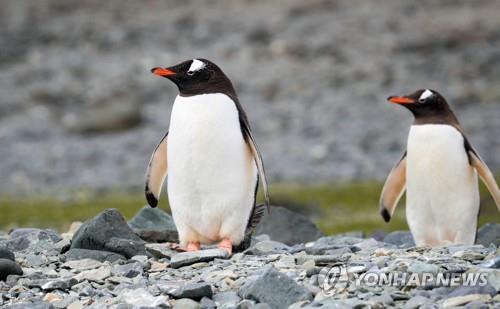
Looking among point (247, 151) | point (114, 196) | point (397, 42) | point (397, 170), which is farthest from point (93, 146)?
point (247, 151)

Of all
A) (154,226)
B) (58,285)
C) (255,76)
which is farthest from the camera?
(255,76)

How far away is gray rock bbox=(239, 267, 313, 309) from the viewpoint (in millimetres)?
6219

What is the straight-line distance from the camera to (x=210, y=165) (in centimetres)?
783

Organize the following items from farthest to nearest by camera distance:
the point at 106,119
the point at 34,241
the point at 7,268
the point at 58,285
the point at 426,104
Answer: the point at 106,119 → the point at 426,104 → the point at 34,241 → the point at 7,268 → the point at 58,285

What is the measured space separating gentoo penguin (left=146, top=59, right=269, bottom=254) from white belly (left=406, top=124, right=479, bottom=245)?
2224 mm

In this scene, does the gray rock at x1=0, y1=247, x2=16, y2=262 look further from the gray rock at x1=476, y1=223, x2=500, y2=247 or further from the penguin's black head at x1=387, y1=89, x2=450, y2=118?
the penguin's black head at x1=387, y1=89, x2=450, y2=118

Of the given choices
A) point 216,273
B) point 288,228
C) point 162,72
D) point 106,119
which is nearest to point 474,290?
point 216,273

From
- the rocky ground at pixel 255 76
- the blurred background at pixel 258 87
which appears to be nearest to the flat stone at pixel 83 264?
the blurred background at pixel 258 87

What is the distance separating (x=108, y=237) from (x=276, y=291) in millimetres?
1869

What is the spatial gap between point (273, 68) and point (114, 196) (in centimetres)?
1333

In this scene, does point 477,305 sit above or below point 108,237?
below

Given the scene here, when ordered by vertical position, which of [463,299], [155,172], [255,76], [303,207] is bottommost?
[303,207]

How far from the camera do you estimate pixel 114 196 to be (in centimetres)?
2152

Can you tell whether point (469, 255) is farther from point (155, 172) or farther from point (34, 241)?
point (34, 241)
